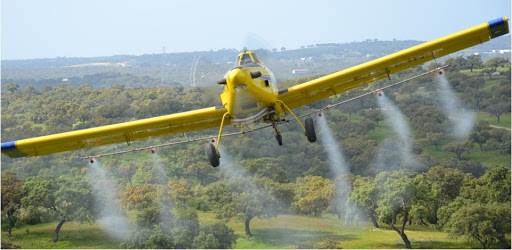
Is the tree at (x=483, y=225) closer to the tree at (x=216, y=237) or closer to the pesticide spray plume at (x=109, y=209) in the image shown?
the tree at (x=216, y=237)

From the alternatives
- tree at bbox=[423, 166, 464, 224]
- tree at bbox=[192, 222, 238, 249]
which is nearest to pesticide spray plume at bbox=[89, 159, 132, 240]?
tree at bbox=[192, 222, 238, 249]

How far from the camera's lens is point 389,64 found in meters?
20.9

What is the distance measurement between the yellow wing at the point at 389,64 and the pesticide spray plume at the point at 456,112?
49002 mm

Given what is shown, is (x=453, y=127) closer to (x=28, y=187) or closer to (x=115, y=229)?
(x=115, y=229)

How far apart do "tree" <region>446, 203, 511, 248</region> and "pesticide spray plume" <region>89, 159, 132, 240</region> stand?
998 inches

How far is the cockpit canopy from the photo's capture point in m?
20.4

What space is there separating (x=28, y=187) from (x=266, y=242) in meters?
23.4

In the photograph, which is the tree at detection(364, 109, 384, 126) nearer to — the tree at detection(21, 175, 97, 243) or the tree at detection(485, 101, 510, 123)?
the tree at detection(485, 101, 510, 123)

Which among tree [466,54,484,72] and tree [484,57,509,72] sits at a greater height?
tree [466,54,484,72]

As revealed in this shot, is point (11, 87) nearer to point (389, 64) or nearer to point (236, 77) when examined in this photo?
point (389, 64)

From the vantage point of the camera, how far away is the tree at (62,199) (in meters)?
53.5

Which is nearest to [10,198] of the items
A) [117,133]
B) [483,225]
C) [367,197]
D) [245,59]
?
[367,197]

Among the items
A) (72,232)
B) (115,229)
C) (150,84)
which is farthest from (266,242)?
(150,84)

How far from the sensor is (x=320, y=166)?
199ft
